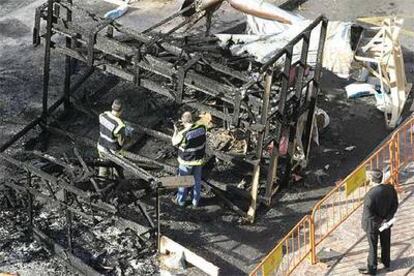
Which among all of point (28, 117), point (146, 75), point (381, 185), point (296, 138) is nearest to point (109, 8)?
point (28, 117)

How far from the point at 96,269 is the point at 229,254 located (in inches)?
79.0

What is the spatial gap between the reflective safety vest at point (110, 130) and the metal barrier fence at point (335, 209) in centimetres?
306

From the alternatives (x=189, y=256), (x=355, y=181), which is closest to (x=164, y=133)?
(x=189, y=256)

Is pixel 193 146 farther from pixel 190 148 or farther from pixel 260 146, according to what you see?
pixel 260 146

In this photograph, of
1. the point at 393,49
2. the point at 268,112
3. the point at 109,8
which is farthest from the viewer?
the point at 109,8

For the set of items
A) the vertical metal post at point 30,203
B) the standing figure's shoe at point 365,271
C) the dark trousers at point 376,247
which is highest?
the dark trousers at point 376,247

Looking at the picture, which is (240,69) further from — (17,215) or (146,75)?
(17,215)

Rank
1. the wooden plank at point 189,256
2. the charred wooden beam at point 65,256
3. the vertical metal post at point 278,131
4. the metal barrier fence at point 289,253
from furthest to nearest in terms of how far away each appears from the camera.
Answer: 1. the vertical metal post at point 278,131
2. the charred wooden beam at point 65,256
3. the wooden plank at point 189,256
4. the metal barrier fence at point 289,253

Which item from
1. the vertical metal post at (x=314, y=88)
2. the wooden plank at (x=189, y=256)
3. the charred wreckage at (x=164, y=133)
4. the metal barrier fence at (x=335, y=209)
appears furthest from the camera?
the vertical metal post at (x=314, y=88)

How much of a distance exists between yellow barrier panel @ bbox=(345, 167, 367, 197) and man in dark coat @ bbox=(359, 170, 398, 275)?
1.16 meters

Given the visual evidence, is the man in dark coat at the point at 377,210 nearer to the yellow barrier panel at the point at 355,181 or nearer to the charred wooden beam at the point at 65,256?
the yellow barrier panel at the point at 355,181

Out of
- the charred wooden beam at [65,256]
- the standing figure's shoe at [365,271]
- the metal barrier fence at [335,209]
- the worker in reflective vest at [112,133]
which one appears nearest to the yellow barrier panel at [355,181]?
the metal barrier fence at [335,209]

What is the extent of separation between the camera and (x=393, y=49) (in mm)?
15672

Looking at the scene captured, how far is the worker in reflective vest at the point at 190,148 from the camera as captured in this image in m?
12.5
